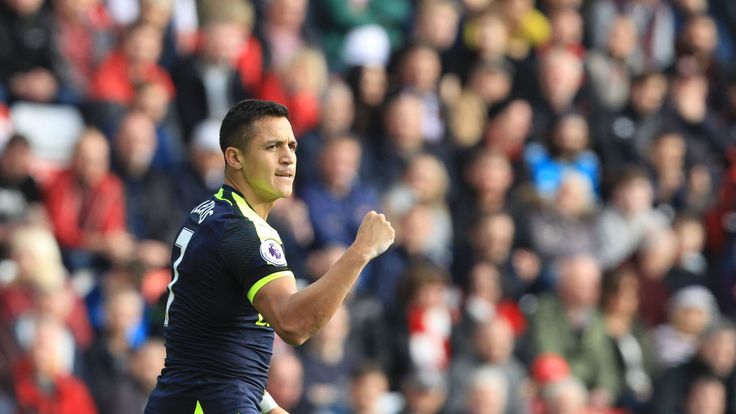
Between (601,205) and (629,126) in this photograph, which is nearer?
(601,205)

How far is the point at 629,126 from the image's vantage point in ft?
52.0

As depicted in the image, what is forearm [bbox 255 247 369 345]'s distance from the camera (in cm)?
532

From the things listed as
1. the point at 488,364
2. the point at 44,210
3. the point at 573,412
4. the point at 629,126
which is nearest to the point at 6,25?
the point at 44,210

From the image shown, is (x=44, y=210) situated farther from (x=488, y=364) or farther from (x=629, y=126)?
(x=629, y=126)

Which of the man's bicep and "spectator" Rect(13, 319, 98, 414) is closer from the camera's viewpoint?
the man's bicep

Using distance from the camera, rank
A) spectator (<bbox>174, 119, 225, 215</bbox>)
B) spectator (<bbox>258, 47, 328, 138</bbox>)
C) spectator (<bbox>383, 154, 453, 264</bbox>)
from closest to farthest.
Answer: spectator (<bbox>174, 119, 225, 215</bbox>) → spectator (<bbox>383, 154, 453, 264</bbox>) → spectator (<bbox>258, 47, 328, 138</bbox>)

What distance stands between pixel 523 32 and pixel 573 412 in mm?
5698

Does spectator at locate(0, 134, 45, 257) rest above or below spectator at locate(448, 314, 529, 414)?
above

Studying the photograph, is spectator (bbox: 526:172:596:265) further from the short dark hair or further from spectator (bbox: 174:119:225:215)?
the short dark hair

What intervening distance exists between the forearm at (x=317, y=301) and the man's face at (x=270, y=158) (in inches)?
24.2

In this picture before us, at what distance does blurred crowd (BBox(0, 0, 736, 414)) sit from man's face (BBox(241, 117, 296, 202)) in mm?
4440

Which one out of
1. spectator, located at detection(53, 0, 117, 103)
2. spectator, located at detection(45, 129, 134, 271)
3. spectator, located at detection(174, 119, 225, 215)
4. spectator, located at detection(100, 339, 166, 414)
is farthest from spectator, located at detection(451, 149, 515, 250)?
spectator, located at detection(100, 339, 166, 414)

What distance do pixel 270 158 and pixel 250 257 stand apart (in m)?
0.48

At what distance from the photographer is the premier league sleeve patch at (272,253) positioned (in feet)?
18.2
